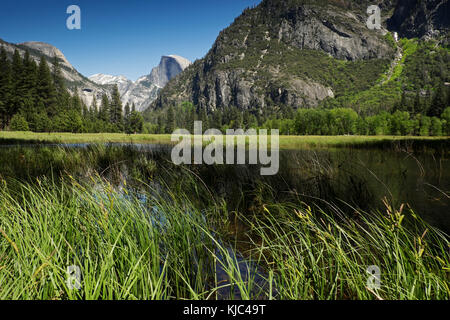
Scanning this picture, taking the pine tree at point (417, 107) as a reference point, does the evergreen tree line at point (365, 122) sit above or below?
below

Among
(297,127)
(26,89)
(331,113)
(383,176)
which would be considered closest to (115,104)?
(26,89)

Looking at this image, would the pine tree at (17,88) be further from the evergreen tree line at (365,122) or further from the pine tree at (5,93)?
the evergreen tree line at (365,122)

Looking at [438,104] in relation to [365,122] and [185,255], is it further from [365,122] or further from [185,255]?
[185,255]

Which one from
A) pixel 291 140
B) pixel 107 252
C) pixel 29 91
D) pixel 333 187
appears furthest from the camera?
pixel 29 91

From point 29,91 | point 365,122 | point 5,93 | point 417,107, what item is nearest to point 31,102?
point 5,93

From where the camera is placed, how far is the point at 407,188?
6562 mm

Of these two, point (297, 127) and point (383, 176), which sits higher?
point (297, 127)

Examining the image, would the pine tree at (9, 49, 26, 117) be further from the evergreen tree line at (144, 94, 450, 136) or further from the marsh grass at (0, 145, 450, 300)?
the marsh grass at (0, 145, 450, 300)

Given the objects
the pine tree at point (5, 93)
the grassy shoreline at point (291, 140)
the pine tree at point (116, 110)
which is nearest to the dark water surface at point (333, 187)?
the grassy shoreline at point (291, 140)

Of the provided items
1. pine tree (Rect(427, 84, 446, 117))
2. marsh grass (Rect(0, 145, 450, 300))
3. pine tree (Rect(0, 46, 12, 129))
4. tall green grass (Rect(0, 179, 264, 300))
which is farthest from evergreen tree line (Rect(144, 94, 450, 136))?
tall green grass (Rect(0, 179, 264, 300))

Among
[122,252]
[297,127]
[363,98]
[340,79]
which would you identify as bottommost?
[122,252]

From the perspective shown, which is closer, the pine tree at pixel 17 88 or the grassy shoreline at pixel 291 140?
the grassy shoreline at pixel 291 140
